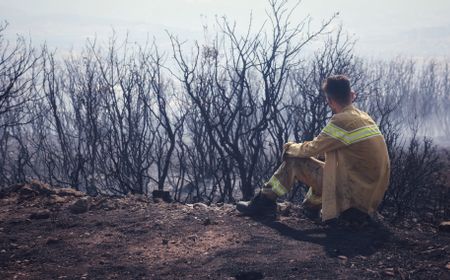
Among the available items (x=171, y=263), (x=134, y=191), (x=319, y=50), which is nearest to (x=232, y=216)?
(x=171, y=263)

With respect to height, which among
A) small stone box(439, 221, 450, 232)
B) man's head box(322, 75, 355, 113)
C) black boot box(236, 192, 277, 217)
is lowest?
small stone box(439, 221, 450, 232)

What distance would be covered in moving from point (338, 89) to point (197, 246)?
1.98 metres

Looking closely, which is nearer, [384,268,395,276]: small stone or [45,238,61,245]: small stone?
[384,268,395,276]: small stone

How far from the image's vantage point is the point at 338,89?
3.70 meters

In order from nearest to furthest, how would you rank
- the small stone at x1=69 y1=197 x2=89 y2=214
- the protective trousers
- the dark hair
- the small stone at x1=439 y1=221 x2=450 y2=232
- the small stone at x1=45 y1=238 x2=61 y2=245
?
the small stone at x1=45 y1=238 x2=61 y2=245 → the dark hair → the small stone at x1=439 y1=221 x2=450 y2=232 → the protective trousers → the small stone at x1=69 y1=197 x2=89 y2=214

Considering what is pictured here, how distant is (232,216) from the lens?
4.30 metres

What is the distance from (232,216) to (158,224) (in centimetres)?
83

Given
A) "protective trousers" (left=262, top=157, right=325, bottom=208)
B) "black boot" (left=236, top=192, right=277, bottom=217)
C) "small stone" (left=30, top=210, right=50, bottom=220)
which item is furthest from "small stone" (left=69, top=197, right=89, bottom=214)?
"protective trousers" (left=262, top=157, right=325, bottom=208)

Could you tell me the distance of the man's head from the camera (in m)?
3.67

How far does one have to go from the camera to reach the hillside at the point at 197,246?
9.59 feet

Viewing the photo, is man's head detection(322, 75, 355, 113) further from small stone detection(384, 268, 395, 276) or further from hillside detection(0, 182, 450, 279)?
small stone detection(384, 268, 395, 276)

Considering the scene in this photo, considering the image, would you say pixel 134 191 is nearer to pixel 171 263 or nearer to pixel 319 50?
pixel 171 263

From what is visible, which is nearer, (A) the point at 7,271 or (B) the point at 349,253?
(A) the point at 7,271

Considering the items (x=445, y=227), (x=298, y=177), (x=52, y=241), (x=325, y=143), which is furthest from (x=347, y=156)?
(x=52, y=241)
